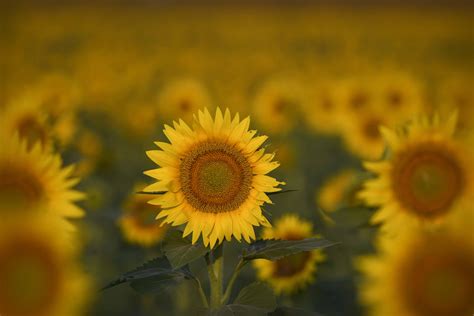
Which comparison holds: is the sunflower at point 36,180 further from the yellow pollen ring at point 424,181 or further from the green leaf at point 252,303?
the yellow pollen ring at point 424,181

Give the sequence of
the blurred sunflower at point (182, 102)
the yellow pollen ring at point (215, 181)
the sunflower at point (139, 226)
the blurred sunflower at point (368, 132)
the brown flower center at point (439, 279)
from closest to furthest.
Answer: the brown flower center at point (439, 279)
the yellow pollen ring at point (215, 181)
the sunflower at point (139, 226)
the blurred sunflower at point (368, 132)
the blurred sunflower at point (182, 102)

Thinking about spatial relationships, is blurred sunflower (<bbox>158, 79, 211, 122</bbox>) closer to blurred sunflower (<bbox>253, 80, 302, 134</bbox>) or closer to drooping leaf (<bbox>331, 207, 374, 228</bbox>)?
blurred sunflower (<bbox>253, 80, 302, 134</bbox>)

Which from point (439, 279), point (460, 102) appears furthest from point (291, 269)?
point (460, 102)

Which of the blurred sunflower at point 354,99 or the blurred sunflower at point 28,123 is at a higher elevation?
the blurred sunflower at point 354,99

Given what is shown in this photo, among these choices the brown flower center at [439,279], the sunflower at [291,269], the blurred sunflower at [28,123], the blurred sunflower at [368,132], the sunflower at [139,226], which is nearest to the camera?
the brown flower center at [439,279]

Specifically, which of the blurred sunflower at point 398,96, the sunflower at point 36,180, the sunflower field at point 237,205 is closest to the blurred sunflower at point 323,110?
the sunflower field at point 237,205

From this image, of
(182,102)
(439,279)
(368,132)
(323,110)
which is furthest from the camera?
(323,110)

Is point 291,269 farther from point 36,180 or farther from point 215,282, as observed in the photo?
point 36,180

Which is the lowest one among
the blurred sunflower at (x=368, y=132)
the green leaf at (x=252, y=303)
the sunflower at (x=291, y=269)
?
the green leaf at (x=252, y=303)
